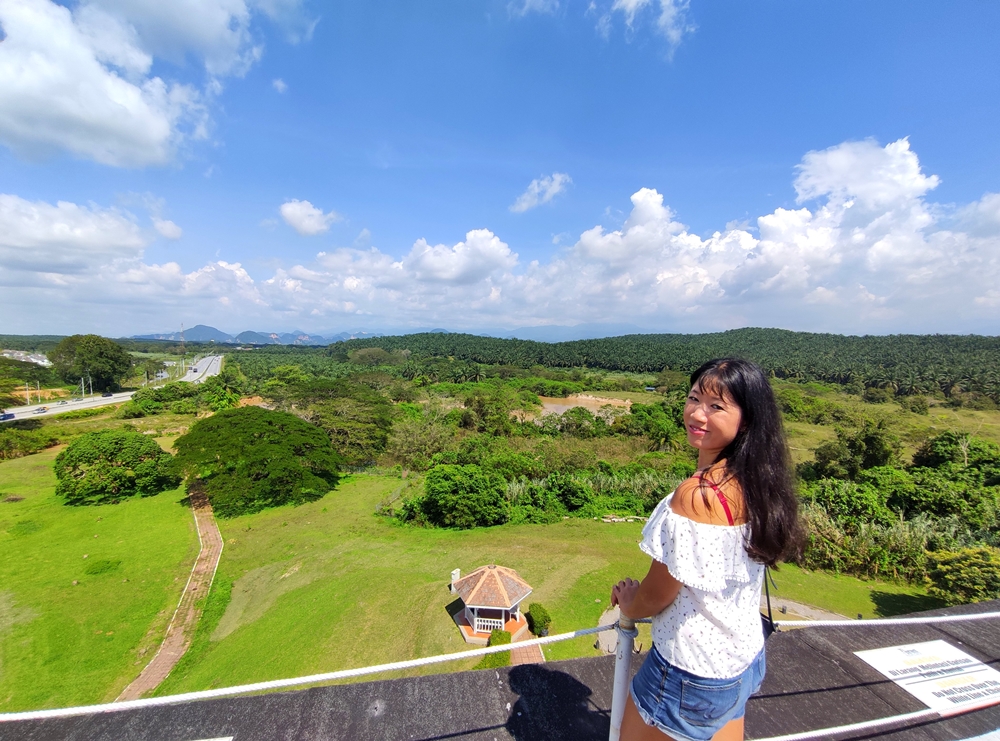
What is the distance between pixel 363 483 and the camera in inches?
668

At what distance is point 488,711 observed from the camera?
1635 mm

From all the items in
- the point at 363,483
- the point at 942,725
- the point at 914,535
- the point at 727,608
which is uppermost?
the point at 727,608

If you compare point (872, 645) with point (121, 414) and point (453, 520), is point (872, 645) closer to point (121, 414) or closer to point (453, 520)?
point (453, 520)

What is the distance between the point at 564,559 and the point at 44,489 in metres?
18.2

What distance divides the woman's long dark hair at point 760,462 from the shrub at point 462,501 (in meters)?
12.3

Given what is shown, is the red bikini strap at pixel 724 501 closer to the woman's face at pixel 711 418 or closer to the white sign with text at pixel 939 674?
the woman's face at pixel 711 418

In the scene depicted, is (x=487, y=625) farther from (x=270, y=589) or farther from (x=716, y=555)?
(x=716, y=555)

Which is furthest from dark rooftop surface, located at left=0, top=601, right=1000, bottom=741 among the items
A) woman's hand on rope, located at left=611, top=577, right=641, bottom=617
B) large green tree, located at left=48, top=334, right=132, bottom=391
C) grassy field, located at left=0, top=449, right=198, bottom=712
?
large green tree, located at left=48, top=334, right=132, bottom=391

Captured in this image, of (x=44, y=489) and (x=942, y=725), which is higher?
(x=942, y=725)

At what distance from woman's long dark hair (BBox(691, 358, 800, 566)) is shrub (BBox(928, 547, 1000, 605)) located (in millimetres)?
9136

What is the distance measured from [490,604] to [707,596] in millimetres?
7558

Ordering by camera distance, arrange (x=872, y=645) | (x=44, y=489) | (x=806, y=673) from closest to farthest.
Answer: (x=806, y=673) < (x=872, y=645) < (x=44, y=489)

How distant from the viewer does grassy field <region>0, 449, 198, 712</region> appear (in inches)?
273

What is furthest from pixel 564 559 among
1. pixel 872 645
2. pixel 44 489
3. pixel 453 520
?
pixel 44 489
